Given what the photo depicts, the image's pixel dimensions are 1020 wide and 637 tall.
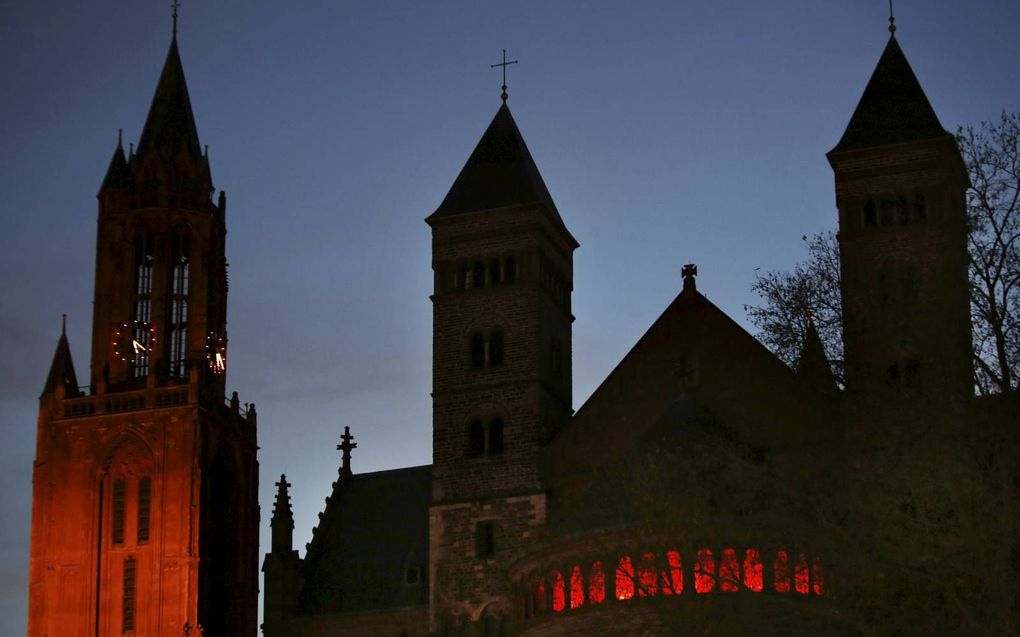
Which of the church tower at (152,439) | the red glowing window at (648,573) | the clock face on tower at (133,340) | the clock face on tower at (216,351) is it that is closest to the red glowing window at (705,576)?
the red glowing window at (648,573)

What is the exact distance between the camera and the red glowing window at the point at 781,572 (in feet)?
163

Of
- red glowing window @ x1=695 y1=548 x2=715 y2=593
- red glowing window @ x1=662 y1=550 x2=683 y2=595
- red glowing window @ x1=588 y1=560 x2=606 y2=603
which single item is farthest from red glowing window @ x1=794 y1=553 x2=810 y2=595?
red glowing window @ x1=588 y1=560 x2=606 y2=603

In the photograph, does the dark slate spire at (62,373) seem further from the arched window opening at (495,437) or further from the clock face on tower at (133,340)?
the arched window opening at (495,437)

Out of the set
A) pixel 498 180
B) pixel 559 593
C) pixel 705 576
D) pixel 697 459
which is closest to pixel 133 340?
pixel 498 180

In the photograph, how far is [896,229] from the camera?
6369cm

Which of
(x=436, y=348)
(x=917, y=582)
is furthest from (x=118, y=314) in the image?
(x=917, y=582)

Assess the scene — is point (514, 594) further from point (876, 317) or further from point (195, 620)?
point (195, 620)

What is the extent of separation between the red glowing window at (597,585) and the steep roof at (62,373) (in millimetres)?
36605

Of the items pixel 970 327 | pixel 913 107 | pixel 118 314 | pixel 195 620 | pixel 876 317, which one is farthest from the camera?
pixel 118 314

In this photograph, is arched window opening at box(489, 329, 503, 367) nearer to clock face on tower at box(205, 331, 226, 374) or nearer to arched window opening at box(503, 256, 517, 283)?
arched window opening at box(503, 256, 517, 283)

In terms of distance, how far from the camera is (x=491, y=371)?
6656cm

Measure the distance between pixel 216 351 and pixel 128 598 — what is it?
39.5 ft

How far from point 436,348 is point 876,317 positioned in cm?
1868

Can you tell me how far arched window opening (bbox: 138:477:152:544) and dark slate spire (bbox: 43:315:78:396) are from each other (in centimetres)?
577
